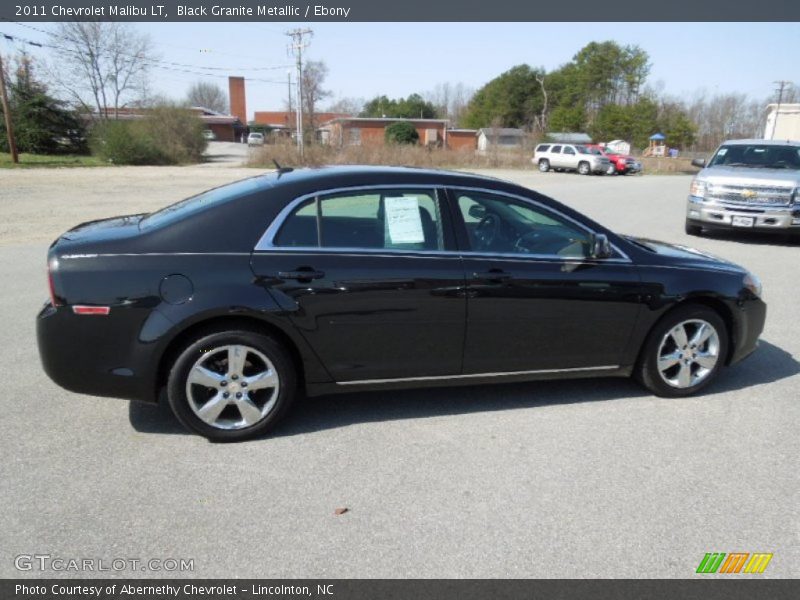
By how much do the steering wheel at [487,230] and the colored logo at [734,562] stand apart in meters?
2.10

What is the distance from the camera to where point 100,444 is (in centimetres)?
360

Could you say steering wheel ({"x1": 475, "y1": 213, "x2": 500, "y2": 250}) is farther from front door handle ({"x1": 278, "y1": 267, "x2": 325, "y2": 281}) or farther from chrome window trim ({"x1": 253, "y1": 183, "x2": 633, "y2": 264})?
front door handle ({"x1": 278, "y1": 267, "x2": 325, "y2": 281})

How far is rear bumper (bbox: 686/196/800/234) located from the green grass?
36.9 meters

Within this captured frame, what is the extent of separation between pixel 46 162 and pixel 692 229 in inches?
1576

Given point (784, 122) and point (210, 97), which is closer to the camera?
point (784, 122)

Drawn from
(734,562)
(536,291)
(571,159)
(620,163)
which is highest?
(536,291)

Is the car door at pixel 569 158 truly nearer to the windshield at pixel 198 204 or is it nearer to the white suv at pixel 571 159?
A: the white suv at pixel 571 159

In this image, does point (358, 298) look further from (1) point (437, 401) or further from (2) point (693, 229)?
(2) point (693, 229)

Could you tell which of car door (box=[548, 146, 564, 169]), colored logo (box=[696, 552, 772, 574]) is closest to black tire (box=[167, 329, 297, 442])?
colored logo (box=[696, 552, 772, 574])

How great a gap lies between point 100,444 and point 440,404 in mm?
2162

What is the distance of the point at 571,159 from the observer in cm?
3959

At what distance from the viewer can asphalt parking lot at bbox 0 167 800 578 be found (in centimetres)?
271

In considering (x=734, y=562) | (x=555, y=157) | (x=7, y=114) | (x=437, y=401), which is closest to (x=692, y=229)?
(x=437, y=401)
